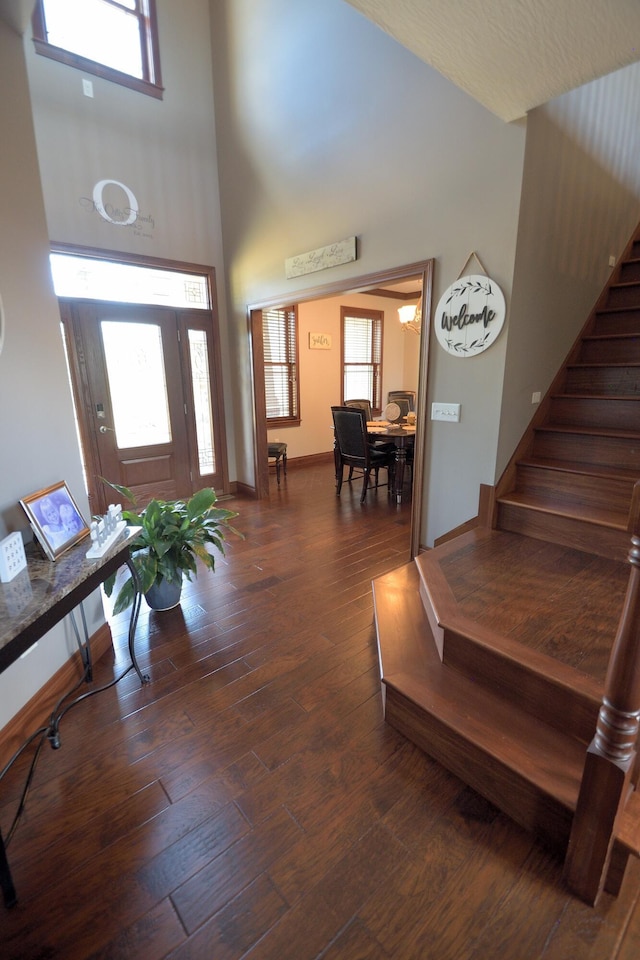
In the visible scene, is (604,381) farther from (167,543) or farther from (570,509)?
(167,543)

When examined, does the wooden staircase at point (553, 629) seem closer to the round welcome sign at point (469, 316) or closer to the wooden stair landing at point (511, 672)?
the wooden stair landing at point (511, 672)

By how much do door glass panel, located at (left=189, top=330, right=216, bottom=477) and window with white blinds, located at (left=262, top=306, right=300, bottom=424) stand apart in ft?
3.83

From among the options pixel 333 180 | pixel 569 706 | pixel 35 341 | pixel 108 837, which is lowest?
pixel 108 837

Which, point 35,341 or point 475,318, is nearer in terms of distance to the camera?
point 35,341

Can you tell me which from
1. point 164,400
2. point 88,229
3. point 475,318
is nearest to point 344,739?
point 475,318

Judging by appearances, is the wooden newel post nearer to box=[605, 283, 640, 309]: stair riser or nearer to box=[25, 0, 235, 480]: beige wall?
box=[605, 283, 640, 309]: stair riser

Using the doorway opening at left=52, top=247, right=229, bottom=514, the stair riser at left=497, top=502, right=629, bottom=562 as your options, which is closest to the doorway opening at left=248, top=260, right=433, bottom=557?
the doorway opening at left=52, top=247, right=229, bottom=514

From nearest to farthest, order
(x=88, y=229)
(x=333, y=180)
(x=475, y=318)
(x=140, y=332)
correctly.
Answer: (x=475, y=318) < (x=333, y=180) < (x=88, y=229) < (x=140, y=332)

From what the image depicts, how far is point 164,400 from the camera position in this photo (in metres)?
4.43

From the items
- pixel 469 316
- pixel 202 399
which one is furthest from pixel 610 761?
pixel 202 399

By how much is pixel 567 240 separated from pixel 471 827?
11.0 feet

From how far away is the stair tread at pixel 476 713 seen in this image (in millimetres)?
1324

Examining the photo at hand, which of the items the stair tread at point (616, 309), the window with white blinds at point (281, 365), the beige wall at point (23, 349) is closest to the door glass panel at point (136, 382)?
the window with white blinds at point (281, 365)

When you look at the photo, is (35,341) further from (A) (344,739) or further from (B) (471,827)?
(B) (471,827)
